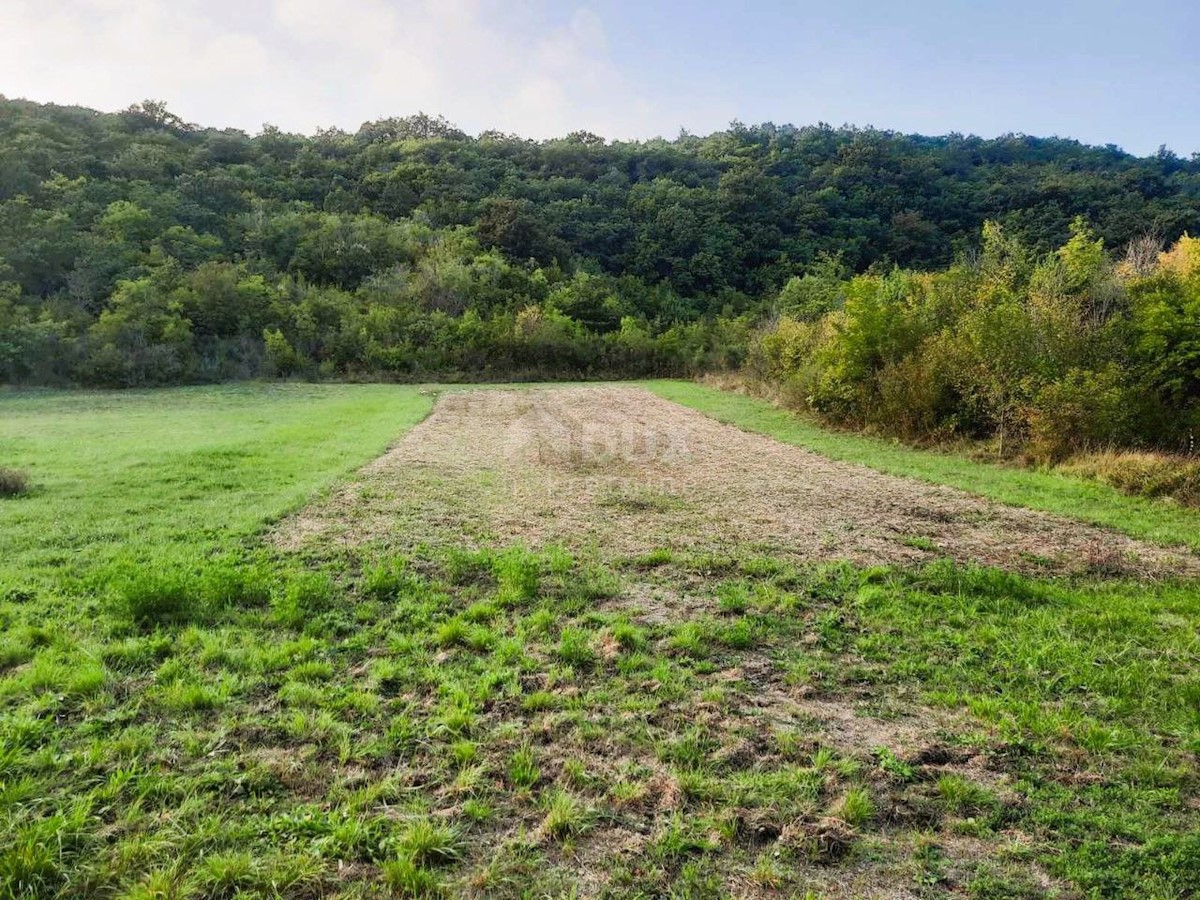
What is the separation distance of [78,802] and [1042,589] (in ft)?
24.1

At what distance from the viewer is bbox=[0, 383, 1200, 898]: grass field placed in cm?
271

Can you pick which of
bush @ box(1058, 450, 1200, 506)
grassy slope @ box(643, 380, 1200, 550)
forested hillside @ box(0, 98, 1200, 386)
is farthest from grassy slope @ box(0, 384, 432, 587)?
forested hillside @ box(0, 98, 1200, 386)

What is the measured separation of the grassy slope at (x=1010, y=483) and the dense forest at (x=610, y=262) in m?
1.51

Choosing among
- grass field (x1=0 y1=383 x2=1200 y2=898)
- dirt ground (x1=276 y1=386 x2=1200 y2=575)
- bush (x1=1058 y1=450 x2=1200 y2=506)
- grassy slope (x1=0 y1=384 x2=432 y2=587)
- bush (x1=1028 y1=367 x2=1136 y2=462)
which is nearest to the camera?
grass field (x1=0 y1=383 x2=1200 y2=898)

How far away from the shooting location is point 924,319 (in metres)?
17.8

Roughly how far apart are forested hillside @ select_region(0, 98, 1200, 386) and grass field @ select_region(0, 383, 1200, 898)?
25792 millimetres

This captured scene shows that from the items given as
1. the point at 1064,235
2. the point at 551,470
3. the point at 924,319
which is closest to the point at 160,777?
the point at 551,470

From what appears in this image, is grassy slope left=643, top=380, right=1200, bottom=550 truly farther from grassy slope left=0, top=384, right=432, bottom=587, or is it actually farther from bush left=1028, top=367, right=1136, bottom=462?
grassy slope left=0, top=384, right=432, bottom=587

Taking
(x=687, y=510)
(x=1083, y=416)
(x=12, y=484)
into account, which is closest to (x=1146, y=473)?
(x=1083, y=416)

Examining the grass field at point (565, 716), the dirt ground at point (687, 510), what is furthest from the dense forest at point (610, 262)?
the grass field at point (565, 716)

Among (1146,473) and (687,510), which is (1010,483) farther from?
(687,510)

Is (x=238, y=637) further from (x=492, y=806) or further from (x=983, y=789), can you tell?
(x=983, y=789)

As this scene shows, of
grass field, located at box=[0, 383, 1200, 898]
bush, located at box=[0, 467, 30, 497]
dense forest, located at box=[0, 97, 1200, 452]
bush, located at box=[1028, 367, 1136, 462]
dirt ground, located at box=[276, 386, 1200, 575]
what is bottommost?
grass field, located at box=[0, 383, 1200, 898]

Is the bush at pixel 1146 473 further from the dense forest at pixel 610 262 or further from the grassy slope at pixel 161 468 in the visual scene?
the grassy slope at pixel 161 468
